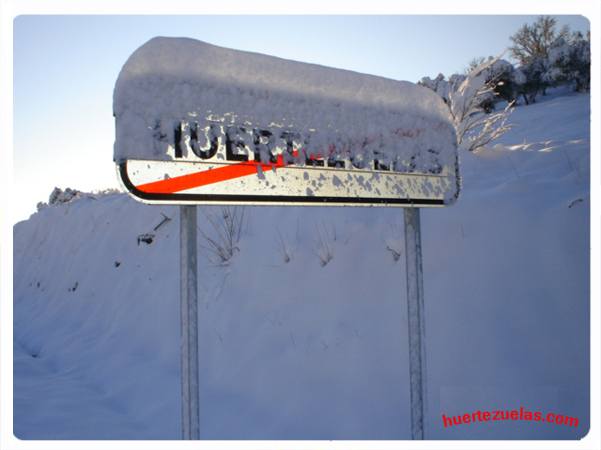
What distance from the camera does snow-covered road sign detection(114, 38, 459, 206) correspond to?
5.15 ft

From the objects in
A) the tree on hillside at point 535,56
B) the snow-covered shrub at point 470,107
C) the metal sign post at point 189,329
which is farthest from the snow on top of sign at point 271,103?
the tree on hillside at point 535,56

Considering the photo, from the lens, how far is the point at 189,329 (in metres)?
1.66

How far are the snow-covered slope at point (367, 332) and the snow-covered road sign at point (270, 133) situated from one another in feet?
3.69

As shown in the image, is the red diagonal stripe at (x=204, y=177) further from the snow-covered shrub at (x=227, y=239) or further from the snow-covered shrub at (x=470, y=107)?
the snow-covered shrub at (x=470, y=107)

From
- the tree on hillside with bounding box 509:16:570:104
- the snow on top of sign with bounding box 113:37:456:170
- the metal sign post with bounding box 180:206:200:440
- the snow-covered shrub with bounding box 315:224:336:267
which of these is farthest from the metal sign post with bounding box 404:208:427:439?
the tree on hillside with bounding box 509:16:570:104

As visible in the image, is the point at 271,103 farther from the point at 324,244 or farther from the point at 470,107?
the point at 470,107

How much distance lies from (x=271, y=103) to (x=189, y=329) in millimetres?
915

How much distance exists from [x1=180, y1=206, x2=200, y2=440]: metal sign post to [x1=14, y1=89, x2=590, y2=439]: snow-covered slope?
1.46 m

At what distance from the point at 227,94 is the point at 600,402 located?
217 centimetres

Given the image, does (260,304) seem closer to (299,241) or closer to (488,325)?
(299,241)

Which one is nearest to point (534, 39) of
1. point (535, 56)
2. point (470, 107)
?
point (535, 56)

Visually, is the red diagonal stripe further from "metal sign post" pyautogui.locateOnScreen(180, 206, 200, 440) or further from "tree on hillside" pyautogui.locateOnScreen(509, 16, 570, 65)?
"tree on hillside" pyautogui.locateOnScreen(509, 16, 570, 65)

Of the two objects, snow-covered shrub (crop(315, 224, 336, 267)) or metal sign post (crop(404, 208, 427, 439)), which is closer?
metal sign post (crop(404, 208, 427, 439))

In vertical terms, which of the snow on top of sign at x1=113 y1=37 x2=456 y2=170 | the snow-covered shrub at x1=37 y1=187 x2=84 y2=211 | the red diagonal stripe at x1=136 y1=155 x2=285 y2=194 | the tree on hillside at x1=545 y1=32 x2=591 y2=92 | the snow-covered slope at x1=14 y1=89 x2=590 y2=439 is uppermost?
the tree on hillside at x1=545 y1=32 x2=591 y2=92
